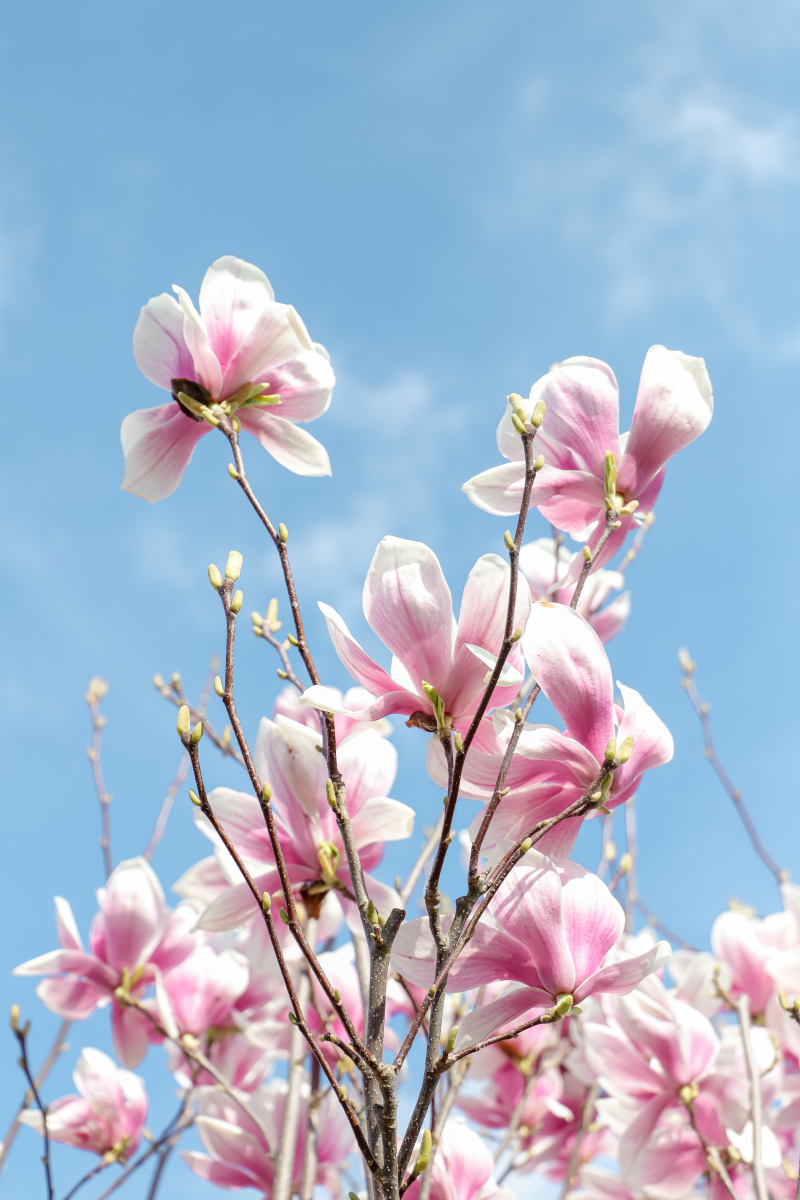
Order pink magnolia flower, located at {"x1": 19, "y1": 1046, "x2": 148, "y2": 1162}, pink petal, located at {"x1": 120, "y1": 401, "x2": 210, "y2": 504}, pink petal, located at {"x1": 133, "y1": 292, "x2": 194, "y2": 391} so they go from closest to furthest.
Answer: pink petal, located at {"x1": 133, "y1": 292, "x2": 194, "y2": 391} → pink petal, located at {"x1": 120, "y1": 401, "x2": 210, "y2": 504} → pink magnolia flower, located at {"x1": 19, "y1": 1046, "x2": 148, "y2": 1162}

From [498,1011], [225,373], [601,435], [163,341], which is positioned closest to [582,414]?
[601,435]

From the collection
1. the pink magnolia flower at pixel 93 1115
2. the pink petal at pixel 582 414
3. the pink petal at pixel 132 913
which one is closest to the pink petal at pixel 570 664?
the pink petal at pixel 582 414

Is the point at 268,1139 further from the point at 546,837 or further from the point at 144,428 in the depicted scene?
the point at 144,428

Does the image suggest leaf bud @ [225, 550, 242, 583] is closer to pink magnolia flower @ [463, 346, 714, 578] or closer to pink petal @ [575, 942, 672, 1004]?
pink magnolia flower @ [463, 346, 714, 578]

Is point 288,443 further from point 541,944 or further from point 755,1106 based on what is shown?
point 755,1106

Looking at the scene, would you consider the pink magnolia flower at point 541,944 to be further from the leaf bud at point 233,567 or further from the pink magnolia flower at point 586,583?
the pink magnolia flower at point 586,583

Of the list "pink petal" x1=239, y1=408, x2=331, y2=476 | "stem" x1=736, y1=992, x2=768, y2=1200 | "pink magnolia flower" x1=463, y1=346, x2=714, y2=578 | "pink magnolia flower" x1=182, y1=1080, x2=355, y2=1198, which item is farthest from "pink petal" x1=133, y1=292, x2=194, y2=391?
"stem" x1=736, y1=992, x2=768, y2=1200

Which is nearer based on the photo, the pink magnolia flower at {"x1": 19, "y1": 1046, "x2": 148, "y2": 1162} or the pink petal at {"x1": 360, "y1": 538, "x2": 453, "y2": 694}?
the pink petal at {"x1": 360, "y1": 538, "x2": 453, "y2": 694}
